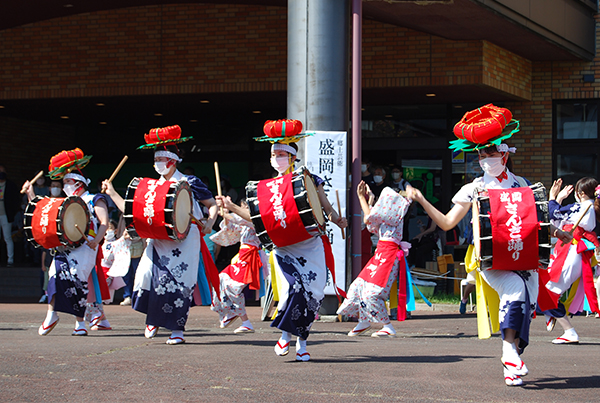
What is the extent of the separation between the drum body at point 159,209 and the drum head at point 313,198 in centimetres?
158

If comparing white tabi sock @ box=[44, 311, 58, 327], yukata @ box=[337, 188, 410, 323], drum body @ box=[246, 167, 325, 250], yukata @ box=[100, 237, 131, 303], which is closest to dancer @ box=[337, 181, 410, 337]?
yukata @ box=[337, 188, 410, 323]

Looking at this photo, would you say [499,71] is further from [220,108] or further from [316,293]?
[316,293]

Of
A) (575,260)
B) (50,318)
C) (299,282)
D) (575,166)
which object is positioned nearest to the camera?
(299,282)

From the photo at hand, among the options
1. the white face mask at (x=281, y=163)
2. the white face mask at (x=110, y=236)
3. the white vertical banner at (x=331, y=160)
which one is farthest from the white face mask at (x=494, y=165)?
the white face mask at (x=110, y=236)

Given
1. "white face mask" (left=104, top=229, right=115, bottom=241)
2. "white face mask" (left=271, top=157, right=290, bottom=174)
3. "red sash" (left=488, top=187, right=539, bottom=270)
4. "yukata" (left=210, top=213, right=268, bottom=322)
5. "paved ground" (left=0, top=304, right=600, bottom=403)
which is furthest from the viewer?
"white face mask" (left=104, top=229, right=115, bottom=241)

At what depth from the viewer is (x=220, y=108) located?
18250 millimetres

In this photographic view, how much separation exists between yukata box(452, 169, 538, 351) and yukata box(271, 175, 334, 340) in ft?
4.71

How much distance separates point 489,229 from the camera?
5.64 m

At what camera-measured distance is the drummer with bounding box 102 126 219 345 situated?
26.4 feet

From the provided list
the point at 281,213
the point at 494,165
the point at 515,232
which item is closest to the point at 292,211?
the point at 281,213

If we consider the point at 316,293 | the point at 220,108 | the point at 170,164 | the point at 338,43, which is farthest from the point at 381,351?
the point at 220,108

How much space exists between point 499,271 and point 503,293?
6.3 inches

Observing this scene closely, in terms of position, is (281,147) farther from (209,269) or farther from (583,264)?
(583,264)

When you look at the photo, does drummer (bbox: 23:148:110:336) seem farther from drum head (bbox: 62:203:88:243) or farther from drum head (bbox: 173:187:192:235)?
drum head (bbox: 173:187:192:235)
